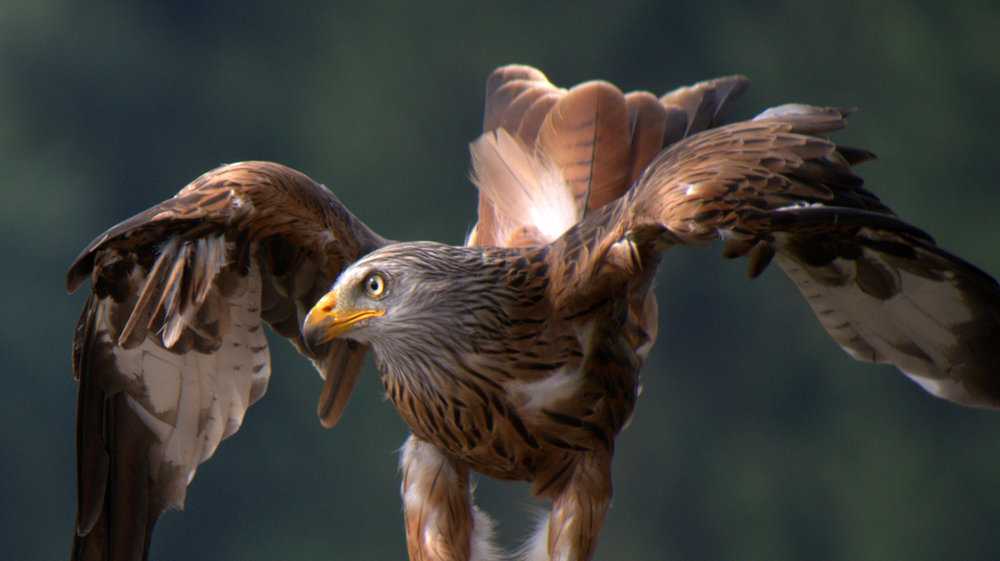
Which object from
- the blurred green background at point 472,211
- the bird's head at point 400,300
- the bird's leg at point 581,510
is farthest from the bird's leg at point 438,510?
the blurred green background at point 472,211

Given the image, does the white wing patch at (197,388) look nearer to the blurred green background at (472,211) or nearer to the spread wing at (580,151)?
the spread wing at (580,151)

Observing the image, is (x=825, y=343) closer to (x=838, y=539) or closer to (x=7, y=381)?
(x=838, y=539)

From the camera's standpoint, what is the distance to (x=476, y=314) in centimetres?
145

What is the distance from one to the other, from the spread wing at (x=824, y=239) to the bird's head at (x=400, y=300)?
0.69 feet

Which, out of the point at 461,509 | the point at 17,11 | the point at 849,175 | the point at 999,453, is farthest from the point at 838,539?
the point at 17,11

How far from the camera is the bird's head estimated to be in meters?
1.40

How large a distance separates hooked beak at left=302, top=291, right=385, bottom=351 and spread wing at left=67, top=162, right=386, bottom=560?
0.63 ft

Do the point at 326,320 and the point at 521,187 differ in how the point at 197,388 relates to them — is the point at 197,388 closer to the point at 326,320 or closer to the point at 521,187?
the point at 326,320

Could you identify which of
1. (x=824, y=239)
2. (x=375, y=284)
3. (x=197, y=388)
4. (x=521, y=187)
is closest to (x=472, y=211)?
(x=521, y=187)

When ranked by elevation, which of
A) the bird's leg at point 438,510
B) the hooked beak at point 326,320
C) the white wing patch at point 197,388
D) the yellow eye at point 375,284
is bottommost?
the bird's leg at point 438,510

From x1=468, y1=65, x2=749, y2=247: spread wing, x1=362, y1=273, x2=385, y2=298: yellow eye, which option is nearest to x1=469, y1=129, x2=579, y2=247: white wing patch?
x1=468, y1=65, x2=749, y2=247: spread wing

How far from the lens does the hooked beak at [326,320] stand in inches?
54.8

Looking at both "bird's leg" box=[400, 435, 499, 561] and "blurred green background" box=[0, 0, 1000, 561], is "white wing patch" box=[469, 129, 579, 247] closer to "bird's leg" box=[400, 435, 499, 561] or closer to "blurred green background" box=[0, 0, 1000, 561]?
"bird's leg" box=[400, 435, 499, 561]

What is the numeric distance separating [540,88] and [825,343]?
1227 millimetres
